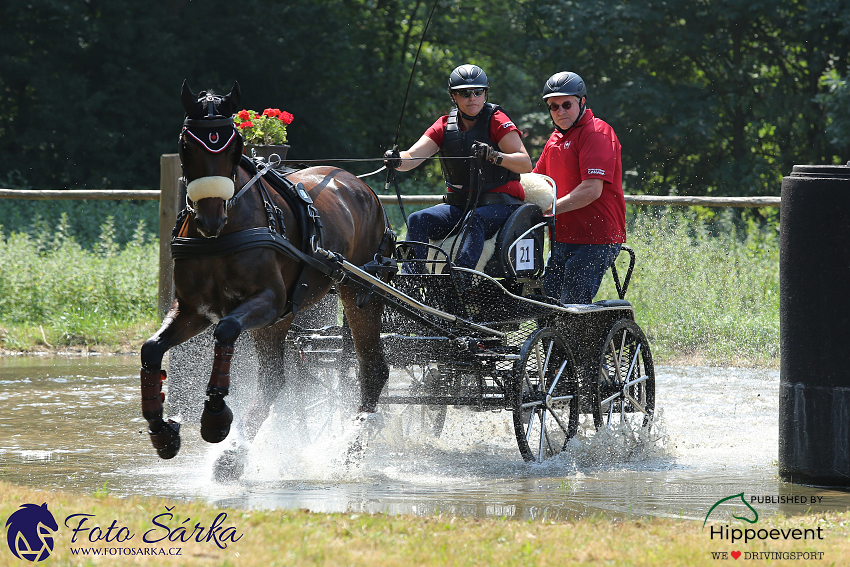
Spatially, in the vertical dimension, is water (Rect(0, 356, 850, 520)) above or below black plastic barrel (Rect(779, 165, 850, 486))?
below

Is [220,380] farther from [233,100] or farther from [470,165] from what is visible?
[470,165]

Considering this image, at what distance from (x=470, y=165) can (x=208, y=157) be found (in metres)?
1.95

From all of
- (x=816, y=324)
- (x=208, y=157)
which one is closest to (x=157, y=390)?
(x=208, y=157)

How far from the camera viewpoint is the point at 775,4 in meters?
20.6

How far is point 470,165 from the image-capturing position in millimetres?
6062

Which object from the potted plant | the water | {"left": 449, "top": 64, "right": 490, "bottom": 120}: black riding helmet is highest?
{"left": 449, "top": 64, "right": 490, "bottom": 120}: black riding helmet

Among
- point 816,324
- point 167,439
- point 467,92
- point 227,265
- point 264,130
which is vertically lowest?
point 167,439

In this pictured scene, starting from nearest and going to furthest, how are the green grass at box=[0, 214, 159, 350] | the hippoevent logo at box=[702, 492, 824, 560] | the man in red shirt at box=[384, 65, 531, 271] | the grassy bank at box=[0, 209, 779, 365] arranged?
1. the hippoevent logo at box=[702, 492, 824, 560]
2. the man in red shirt at box=[384, 65, 531, 271]
3. the grassy bank at box=[0, 209, 779, 365]
4. the green grass at box=[0, 214, 159, 350]

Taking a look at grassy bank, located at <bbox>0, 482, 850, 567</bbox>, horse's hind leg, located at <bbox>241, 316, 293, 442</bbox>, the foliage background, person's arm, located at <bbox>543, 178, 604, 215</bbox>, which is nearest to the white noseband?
horse's hind leg, located at <bbox>241, 316, 293, 442</bbox>

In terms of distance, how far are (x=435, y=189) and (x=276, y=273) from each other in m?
19.3

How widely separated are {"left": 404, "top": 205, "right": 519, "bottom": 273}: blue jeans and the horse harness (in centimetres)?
68

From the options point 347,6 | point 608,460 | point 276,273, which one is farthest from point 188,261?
point 347,6

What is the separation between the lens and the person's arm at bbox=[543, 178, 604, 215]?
6.25m

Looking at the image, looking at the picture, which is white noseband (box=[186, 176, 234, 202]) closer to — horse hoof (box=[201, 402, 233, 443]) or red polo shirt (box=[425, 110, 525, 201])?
horse hoof (box=[201, 402, 233, 443])
